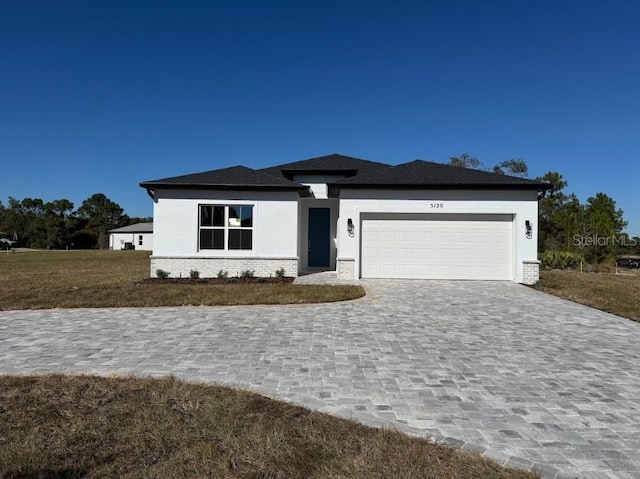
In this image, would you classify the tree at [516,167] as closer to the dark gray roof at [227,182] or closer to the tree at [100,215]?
the dark gray roof at [227,182]

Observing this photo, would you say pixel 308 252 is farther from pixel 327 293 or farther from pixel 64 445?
pixel 64 445

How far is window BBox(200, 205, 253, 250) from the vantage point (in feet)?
47.7

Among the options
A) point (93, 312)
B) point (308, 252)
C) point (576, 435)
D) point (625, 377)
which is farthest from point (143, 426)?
point (308, 252)

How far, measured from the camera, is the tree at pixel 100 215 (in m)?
70.7

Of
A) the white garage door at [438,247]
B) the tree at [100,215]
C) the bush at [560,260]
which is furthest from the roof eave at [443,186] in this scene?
the tree at [100,215]

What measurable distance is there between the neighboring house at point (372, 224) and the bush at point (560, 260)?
9106mm

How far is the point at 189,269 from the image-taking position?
14.4 metres

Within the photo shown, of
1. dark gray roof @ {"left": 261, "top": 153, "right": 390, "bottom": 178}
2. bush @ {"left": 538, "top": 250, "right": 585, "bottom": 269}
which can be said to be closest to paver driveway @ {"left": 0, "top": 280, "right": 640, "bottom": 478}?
dark gray roof @ {"left": 261, "top": 153, "right": 390, "bottom": 178}

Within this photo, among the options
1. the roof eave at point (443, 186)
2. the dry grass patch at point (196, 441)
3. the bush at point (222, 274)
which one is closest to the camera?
the dry grass patch at point (196, 441)

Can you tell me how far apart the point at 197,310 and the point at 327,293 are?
348cm

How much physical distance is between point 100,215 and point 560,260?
81.0m

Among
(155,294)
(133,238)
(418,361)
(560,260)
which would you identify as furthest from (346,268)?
(133,238)

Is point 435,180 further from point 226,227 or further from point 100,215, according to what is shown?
point 100,215

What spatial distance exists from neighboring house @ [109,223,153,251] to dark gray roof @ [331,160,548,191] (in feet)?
164
